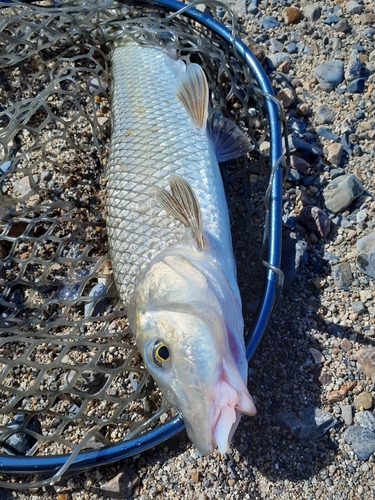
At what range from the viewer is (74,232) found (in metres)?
3.19

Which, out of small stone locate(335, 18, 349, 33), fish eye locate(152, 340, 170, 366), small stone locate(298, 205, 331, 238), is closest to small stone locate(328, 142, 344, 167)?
small stone locate(298, 205, 331, 238)

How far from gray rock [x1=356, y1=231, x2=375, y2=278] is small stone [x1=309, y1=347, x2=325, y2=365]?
0.62m

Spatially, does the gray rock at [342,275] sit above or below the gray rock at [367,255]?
below

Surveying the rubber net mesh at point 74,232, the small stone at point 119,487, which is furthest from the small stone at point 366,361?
the small stone at point 119,487

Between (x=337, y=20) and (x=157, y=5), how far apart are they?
1.55m

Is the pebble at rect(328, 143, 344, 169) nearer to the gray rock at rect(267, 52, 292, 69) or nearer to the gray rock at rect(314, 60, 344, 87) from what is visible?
the gray rock at rect(314, 60, 344, 87)

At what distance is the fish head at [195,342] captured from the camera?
1.96m

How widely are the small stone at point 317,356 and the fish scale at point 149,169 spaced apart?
2.57ft

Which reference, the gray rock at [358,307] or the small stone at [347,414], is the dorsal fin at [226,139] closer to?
the gray rock at [358,307]

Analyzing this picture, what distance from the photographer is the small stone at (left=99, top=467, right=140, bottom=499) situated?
262 centimetres

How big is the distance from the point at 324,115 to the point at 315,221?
3.23 feet

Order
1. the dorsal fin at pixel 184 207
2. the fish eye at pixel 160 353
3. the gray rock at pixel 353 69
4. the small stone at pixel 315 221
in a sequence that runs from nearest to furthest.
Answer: the fish eye at pixel 160 353, the dorsal fin at pixel 184 207, the small stone at pixel 315 221, the gray rock at pixel 353 69

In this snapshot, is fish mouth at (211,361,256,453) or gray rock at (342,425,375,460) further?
Result: gray rock at (342,425,375,460)

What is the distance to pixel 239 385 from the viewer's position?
1999 millimetres
